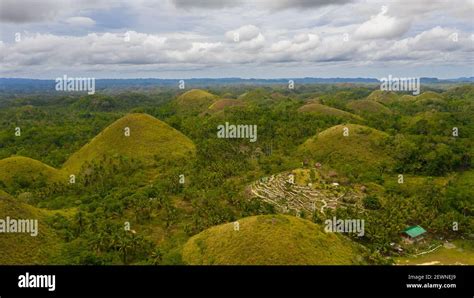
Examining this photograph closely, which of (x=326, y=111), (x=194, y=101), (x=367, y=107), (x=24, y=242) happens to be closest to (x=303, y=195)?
(x=24, y=242)

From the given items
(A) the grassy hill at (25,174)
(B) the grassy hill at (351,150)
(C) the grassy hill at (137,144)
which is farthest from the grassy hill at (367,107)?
(A) the grassy hill at (25,174)

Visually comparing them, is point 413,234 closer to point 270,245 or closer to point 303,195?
point 303,195

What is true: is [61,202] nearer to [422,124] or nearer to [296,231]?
[296,231]

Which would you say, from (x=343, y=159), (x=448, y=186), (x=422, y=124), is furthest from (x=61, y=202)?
(x=422, y=124)

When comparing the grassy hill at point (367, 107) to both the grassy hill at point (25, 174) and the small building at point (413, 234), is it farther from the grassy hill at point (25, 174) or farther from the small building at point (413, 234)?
the grassy hill at point (25, 174)

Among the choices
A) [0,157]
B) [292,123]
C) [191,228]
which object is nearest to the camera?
[191,228]

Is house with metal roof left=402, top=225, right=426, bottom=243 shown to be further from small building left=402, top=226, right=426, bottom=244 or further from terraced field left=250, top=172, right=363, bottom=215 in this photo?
terraced field left=250, top=172, right=363, bottom=215

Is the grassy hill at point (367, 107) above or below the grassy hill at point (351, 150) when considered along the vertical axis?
above
